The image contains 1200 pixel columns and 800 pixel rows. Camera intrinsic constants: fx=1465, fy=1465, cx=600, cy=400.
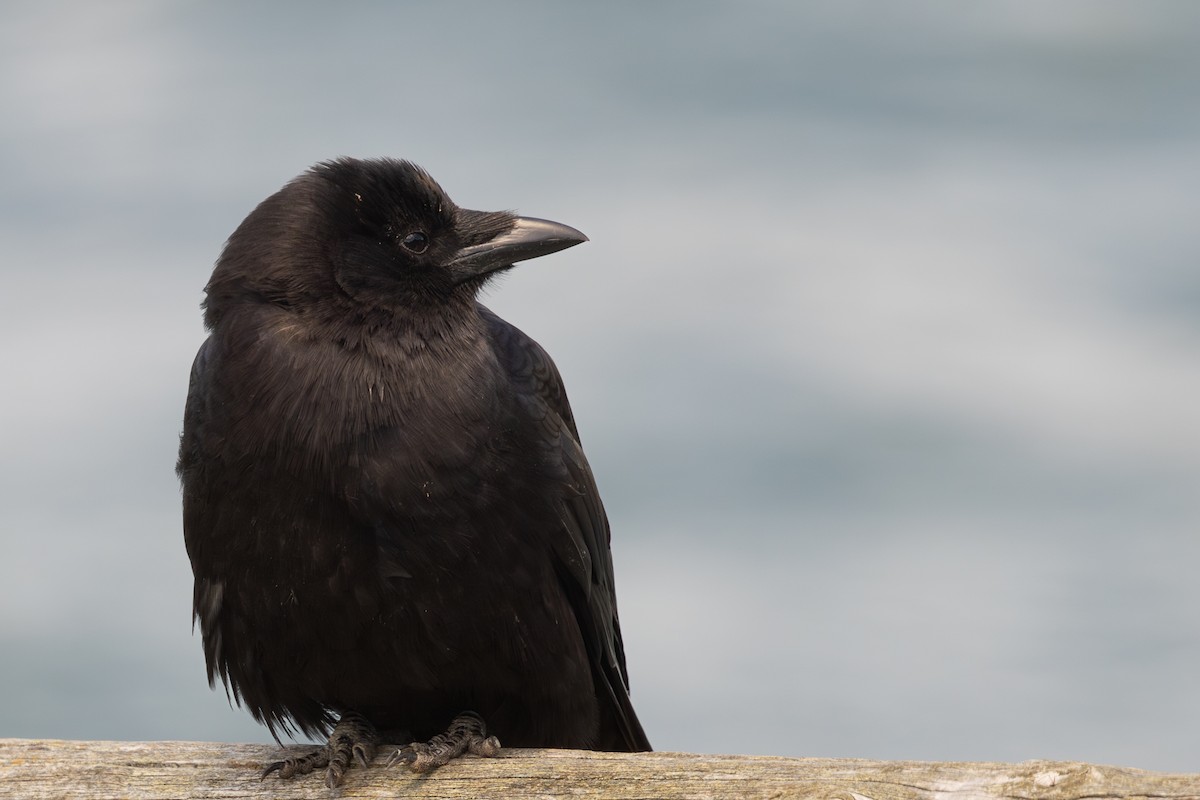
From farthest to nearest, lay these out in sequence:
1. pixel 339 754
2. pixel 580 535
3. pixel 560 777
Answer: pixel 580 535 → pixel 339 754 → pixel 560 777

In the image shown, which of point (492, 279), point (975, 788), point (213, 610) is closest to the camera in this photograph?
point (975, 788)

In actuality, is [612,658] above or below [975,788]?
above

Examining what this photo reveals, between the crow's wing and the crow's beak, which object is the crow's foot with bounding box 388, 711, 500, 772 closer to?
the crow's wing

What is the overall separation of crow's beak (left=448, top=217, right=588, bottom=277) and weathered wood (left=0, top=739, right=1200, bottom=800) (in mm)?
1856

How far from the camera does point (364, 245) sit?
542 cm

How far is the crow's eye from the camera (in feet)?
18.1

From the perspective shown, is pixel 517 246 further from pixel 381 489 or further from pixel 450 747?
pixel 450 747

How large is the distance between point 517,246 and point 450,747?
196cm

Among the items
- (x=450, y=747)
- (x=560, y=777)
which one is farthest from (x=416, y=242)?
(x=560, y=777)

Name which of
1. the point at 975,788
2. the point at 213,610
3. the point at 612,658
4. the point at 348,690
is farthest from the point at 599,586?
the point at 975,788

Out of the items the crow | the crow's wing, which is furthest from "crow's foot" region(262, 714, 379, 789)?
the crow's wing

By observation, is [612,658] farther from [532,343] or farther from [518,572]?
[532,343]

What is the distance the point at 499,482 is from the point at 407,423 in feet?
1.28

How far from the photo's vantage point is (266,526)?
4.96 m
